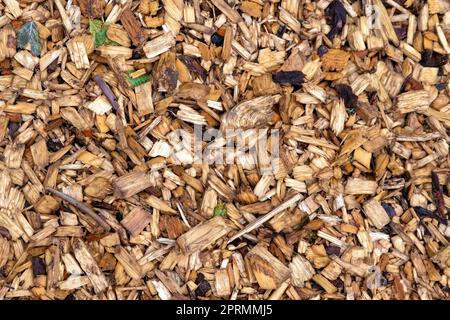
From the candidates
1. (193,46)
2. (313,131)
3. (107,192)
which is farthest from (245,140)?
(107,192)

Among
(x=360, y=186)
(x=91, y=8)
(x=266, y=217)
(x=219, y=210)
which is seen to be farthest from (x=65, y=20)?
(x=360, y=186)

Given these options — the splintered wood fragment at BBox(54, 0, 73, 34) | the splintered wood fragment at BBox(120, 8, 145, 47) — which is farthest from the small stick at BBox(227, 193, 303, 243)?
the splintered wood fragment at BBox(54, 0, 73, 34)

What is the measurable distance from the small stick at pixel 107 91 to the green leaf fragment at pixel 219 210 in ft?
1.89

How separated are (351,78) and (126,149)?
3.29ft

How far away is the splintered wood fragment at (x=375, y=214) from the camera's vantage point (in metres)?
2.31

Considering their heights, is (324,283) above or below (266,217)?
below

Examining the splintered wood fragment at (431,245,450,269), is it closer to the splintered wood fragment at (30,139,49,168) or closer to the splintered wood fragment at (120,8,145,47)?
the splintered wood fragment at (120,8,145,47)

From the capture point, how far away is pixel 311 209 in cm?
227

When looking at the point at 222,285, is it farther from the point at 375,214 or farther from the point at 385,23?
the point at 385,23

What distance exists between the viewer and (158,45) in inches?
87.9

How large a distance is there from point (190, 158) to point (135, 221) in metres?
0.34

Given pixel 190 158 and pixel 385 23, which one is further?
pixel 385 23

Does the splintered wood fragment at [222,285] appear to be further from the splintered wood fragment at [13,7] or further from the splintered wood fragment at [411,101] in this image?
the splintered wood fragment at [13,7]

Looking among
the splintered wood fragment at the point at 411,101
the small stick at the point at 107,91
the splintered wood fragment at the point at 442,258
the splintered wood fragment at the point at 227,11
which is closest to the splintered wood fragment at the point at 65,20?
the small stick at the point at 107,91
